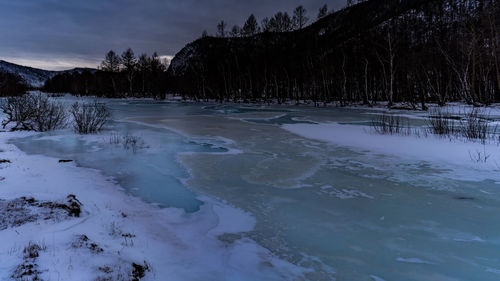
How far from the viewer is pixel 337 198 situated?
5.82 m

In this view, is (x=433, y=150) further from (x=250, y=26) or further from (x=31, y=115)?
(x=250, y=26)

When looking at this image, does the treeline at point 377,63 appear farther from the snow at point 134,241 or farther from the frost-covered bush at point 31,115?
the frost-covered bush at point 31,115

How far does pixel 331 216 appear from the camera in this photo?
4.97 m

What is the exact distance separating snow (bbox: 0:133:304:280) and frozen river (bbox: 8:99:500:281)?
0.96 ft

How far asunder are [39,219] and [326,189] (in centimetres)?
517

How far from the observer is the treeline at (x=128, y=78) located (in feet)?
240

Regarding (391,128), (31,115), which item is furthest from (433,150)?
(31,115)

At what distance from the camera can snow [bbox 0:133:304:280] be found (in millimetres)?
3078

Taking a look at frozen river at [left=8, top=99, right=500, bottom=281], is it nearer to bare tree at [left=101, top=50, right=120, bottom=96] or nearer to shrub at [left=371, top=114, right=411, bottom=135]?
shrub at [left=371, top=114, right=411, bottom=135]

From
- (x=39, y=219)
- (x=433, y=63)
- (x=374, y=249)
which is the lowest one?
(x=374, y=249)

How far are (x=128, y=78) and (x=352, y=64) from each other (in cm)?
5772

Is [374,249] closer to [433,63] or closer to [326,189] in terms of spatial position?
[326,189]

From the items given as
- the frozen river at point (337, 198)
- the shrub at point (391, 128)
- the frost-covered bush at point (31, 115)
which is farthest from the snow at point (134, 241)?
the frost-covered bush at point (31, 115)

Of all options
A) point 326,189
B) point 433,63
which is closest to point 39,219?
point 326,189
